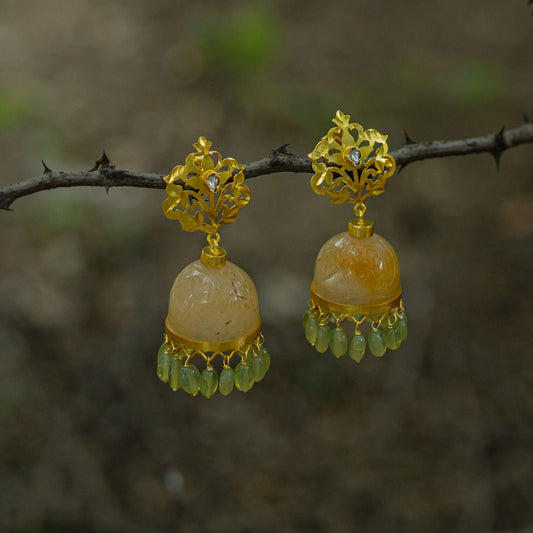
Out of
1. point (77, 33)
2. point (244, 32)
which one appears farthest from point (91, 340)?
point (77, 33)

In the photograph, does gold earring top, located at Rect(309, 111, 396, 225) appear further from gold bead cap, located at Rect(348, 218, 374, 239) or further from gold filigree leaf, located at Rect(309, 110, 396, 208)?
gold bead cap, located at Rect(348, 218, 374, 239)

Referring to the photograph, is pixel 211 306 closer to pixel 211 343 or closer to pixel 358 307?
pixel 211 343

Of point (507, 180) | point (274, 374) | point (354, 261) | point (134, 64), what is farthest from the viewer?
point (134, 64)

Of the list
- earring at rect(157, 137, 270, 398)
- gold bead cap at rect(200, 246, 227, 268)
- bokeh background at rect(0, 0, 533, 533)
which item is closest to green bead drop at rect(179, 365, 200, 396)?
earring at rect(157, 137, 270, 398)

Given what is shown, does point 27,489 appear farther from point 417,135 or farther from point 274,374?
point 417,135

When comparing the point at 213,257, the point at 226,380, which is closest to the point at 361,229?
the point at 213,257

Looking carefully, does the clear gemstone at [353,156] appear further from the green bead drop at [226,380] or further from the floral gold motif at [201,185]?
the green bead drop at [226,380]
